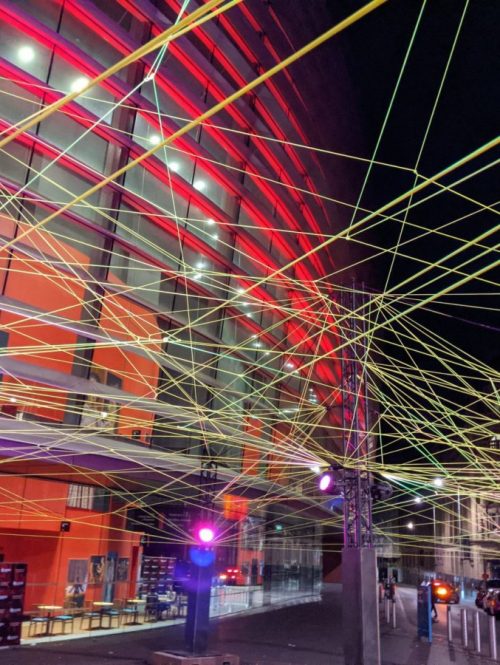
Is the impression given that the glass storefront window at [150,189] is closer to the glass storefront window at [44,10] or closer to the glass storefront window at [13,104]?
the glass storefront window at [13,104]

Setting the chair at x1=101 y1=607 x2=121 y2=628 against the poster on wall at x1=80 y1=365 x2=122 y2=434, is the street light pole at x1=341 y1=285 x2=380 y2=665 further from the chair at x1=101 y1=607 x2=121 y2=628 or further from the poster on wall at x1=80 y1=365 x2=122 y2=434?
the chair at x1=101 y1=607 x2=121 y2=628

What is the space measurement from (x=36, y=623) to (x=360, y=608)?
9.59 meters

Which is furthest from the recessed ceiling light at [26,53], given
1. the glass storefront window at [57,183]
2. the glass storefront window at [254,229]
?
the glass storefront window at [254,229]

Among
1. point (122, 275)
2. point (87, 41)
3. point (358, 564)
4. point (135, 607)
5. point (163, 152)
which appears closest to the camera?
point (358, 564)

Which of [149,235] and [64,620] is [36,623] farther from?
[149,235]

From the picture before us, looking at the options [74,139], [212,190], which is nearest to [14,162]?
[74,139]

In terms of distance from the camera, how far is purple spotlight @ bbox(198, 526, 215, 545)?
13008mm

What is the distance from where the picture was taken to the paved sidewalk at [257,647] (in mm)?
12914

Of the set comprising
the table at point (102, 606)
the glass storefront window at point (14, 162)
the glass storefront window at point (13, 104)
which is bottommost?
the table at point (102, 606)

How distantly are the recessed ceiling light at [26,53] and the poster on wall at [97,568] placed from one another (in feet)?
51.9

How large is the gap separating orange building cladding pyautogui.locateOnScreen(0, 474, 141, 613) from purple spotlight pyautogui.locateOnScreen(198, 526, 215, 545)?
17.2 ft

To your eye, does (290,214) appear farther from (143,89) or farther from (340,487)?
(340,487)

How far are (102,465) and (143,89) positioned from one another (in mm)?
12164

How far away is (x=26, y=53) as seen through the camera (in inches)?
605
